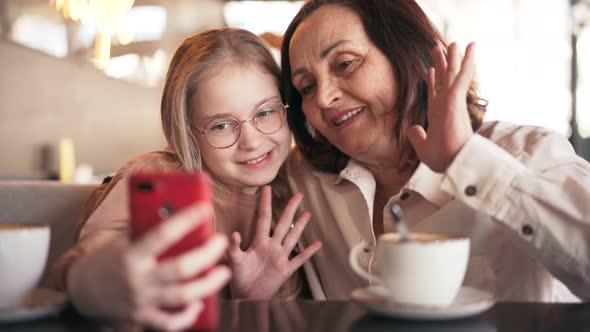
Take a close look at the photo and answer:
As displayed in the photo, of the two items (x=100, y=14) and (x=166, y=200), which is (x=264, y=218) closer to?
(x=166, y=200)

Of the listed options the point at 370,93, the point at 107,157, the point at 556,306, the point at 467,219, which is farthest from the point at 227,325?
the point at 107,157

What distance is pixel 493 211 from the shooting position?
37.3 inches

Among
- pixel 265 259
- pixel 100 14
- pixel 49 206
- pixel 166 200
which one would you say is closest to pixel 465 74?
pixel 265 259

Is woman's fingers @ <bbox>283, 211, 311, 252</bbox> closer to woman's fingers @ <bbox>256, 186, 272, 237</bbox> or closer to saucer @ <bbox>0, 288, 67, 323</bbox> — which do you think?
woman's fingers @ <bbox>256, 186, 272, 237</bbox>

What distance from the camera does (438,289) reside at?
750 mm

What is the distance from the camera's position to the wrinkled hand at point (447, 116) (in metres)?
1.01

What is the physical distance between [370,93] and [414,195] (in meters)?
0.26

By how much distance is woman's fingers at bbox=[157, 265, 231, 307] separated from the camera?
550mm

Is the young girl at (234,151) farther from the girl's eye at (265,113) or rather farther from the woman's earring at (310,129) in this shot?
the woman's earring at (310,129)

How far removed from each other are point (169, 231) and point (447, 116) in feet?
2.03

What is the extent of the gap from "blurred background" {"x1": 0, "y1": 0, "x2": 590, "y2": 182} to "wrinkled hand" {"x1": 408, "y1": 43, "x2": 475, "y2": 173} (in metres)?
2.90

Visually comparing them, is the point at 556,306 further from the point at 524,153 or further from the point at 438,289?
the point at 524,153

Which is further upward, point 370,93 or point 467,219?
point 370,93

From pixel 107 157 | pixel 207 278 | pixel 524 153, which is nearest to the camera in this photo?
pixel 207 278
